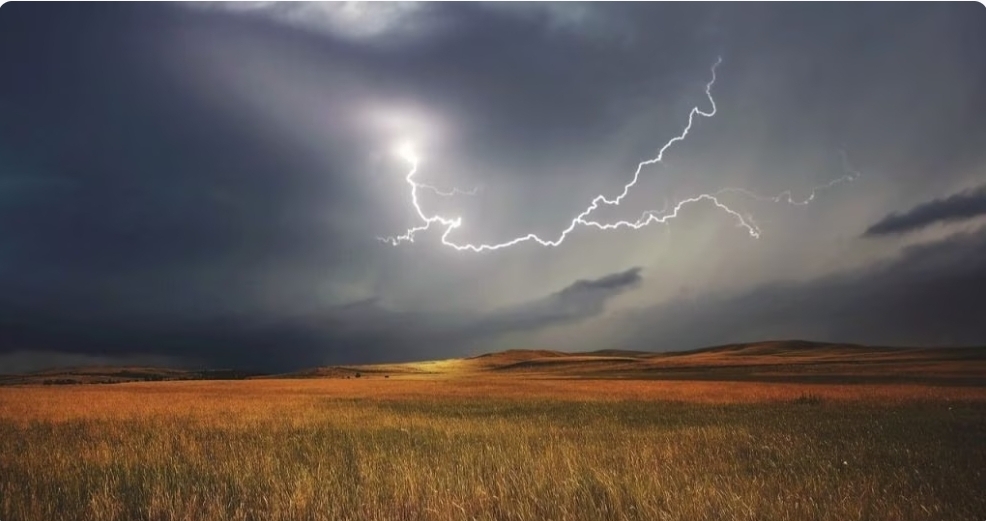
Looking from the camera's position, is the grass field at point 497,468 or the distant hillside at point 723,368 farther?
the distant hillside at point 723,368

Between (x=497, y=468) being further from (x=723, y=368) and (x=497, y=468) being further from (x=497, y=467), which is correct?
(x=723, y=368)

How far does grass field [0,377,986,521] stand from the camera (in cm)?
762

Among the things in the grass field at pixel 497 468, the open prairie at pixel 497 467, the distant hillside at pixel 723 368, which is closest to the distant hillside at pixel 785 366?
Answer: the distant hillside at pixel 723 368

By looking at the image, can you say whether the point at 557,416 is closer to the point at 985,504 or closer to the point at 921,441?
the point at 921,441

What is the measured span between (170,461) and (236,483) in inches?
134

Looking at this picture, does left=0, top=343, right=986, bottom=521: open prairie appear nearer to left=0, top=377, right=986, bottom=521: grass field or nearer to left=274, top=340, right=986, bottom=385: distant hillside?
left=0, top=377, right=986, bottom=521: grass field

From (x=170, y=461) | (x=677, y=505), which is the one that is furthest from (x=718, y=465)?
(x=170, y=461)

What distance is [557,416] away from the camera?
74.0 ft

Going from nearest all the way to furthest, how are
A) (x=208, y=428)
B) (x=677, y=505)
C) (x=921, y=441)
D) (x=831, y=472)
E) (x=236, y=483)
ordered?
(x=677, y=505) → (x=236, y=483) → (x=831, y=472) → (x=921, y=441) → (x=208, y=428)

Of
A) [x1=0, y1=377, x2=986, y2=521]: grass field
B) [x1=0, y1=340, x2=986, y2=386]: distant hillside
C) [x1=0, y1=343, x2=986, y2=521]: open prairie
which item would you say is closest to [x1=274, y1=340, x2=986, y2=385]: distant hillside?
[x1=0, y1=340, x2=986, y2=386]: distant hillside

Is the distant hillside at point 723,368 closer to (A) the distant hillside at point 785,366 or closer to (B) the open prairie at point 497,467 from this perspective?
(A) the distant hillside at point 785,366

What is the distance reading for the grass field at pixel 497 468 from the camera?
762 cm

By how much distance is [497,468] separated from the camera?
1034cm

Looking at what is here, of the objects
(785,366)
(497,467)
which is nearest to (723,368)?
(785,366)
